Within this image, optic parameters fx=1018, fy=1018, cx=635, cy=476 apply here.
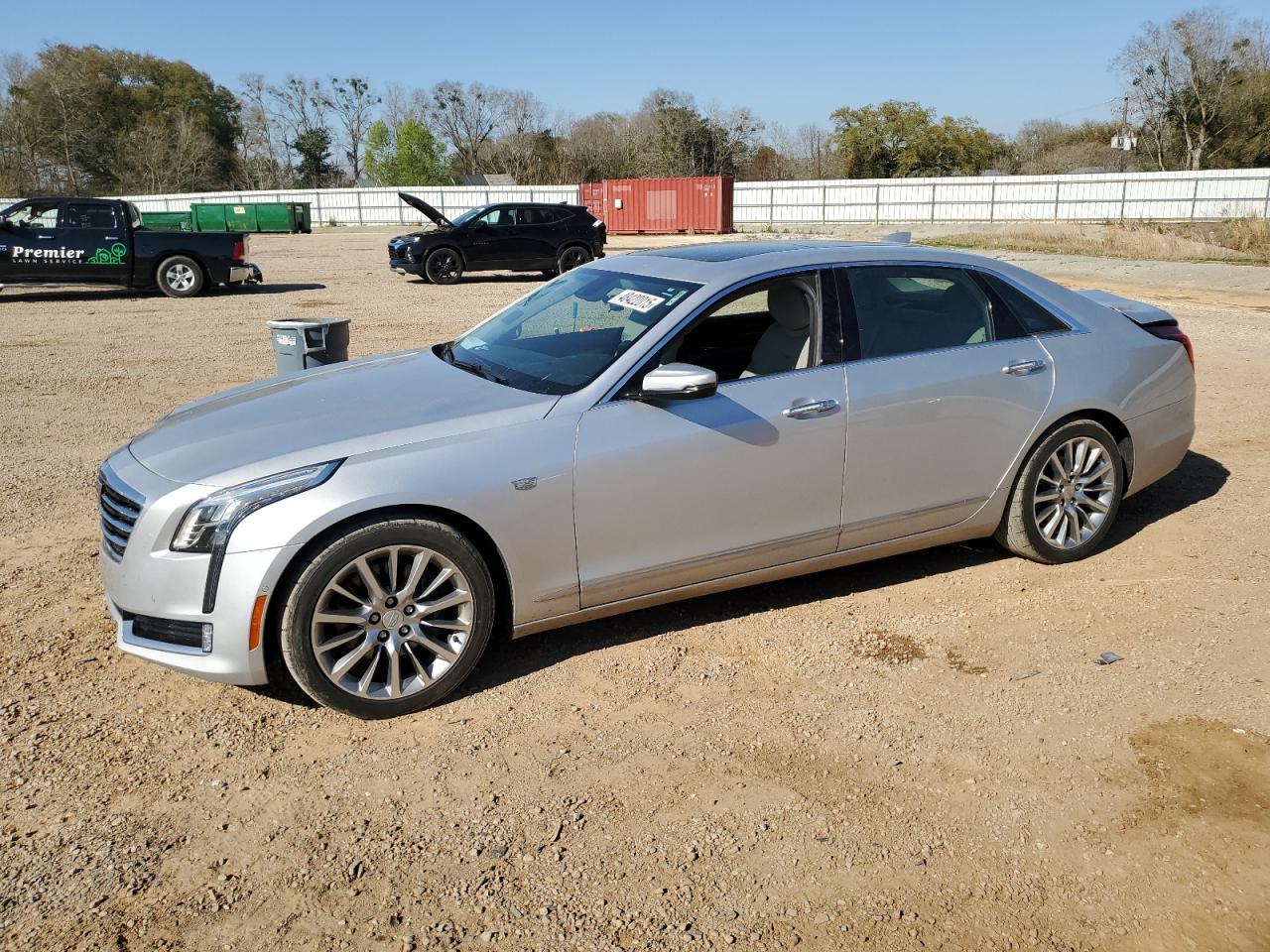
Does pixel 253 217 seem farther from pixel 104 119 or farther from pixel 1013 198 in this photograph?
pixel 104 119

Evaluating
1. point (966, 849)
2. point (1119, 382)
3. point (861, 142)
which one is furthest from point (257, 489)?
point (861, 142)

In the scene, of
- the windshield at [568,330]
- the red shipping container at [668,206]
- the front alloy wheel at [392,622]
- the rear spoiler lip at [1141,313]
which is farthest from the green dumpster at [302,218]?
the front alloy wheel at [392,622]

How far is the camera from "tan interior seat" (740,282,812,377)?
4453mm

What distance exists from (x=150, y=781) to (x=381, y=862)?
0.95m

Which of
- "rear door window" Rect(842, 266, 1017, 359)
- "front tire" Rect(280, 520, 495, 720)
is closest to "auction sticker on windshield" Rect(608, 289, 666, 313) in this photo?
"rear door window" Rect(842, 266, 1017, 359)

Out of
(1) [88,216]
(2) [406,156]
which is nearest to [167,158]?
(2) [406,156]

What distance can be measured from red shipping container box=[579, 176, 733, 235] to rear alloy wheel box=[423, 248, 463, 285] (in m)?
19.8

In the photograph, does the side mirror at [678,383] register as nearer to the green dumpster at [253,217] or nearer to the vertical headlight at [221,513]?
the vertical headlight at [221,513]

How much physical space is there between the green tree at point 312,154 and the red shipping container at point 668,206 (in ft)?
194

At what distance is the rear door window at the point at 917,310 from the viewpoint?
A: 4.56m

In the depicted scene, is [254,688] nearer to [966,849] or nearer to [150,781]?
[150,781]

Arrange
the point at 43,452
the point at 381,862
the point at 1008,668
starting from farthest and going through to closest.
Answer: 1. the point at 43,452
2. the point at 1008,668
3. the point at 381,862

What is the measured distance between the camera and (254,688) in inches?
155

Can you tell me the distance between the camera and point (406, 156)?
84.7 m
